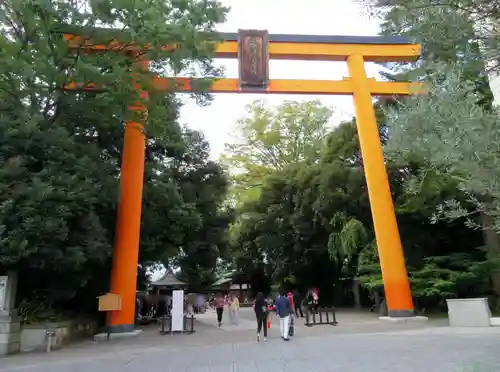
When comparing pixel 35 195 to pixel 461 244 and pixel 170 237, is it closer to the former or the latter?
pixel 170 237

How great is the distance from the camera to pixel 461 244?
17766 millimetres

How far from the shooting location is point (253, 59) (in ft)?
51.0

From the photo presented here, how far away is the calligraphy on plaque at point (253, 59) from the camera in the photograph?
50.8 feet

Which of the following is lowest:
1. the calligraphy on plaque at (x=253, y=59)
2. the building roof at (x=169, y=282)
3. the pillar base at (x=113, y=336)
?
the pillar base at (x=113, y=336)

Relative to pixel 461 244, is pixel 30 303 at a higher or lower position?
lower

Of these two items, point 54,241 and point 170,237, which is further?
point 170,237

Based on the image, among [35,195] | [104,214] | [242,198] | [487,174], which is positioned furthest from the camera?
[242,198]

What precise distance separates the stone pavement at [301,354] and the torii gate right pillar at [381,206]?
2.10 m

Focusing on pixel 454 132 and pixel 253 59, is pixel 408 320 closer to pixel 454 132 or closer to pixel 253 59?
pixel 253 59

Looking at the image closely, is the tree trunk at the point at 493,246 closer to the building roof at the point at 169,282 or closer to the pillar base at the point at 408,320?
the pillar base at the point at 408,320

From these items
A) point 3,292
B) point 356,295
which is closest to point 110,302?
point 3,292

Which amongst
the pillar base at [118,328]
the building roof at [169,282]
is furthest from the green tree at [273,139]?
the pillar base at [118,328]

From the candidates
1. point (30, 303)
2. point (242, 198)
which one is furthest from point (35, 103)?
point (242, 198)

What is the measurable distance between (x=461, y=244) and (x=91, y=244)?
14.7m
